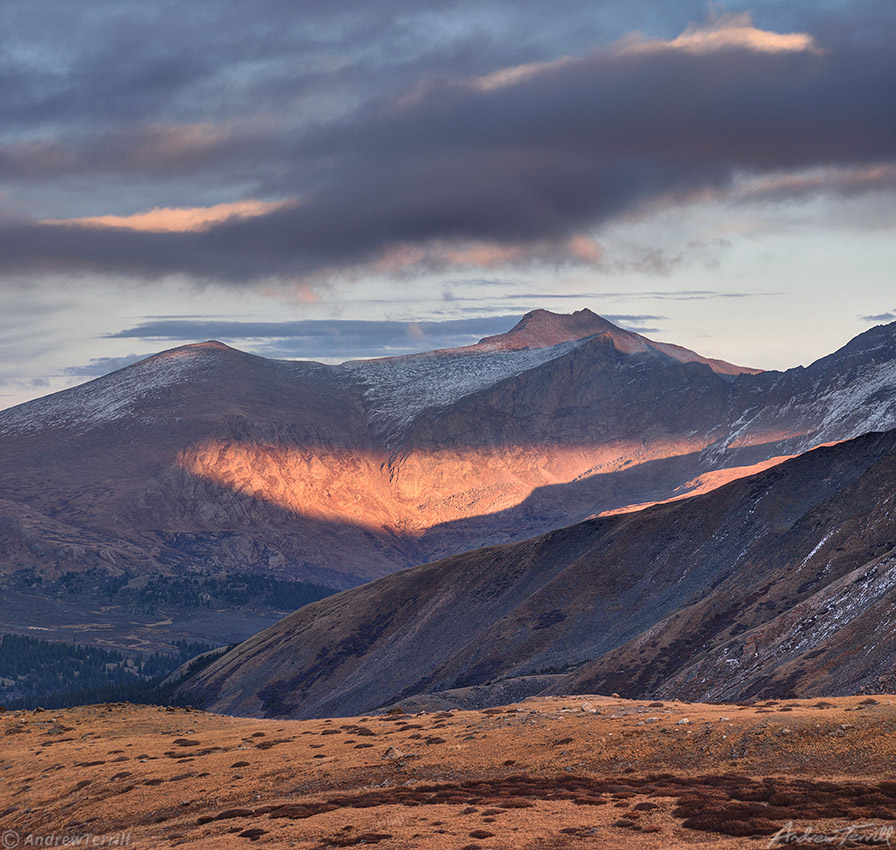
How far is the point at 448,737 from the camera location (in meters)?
66.8

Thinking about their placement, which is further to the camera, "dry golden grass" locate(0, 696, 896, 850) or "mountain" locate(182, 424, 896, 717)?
"mountain" locate(182, 424, 896, 717)

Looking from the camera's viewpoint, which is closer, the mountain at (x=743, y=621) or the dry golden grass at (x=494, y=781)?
the dry golden grass at (x=494, y=781)

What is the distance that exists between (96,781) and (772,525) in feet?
462

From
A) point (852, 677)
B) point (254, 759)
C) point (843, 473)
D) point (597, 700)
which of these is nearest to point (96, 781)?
point (254, 759)

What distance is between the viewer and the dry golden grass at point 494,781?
142 ft

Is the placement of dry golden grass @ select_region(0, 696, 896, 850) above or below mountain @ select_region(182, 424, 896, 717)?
above

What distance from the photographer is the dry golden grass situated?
142ft

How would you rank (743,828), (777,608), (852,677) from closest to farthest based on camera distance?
1. (743,828)
2. (852,677)
3. (777,608)

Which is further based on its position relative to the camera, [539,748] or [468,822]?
[539,748]

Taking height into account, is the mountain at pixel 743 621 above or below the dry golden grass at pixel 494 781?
below

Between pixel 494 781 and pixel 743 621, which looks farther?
pixel 743 621

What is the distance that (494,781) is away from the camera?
56094mm

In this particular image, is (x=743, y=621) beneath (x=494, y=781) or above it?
beneath

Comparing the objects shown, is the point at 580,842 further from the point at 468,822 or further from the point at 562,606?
the point at 562,606
